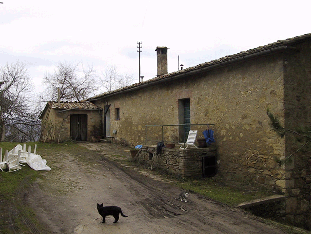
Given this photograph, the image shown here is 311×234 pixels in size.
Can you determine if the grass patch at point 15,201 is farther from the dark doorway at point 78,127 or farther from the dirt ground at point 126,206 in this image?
the dark doorway at point 78,127

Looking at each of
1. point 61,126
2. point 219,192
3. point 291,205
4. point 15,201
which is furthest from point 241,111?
point 61,126

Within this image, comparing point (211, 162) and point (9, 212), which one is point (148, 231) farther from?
point (211, 162)

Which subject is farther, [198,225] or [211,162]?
[211,162]

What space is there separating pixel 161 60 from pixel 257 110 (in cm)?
1013

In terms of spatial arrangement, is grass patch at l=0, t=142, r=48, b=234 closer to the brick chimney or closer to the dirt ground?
the dirt ground

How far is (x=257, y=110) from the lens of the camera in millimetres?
8305

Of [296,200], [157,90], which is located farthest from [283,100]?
[157,90]

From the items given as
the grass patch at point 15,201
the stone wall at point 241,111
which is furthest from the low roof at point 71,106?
the grass patch at point 15,201

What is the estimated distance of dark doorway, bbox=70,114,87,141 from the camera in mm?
18562

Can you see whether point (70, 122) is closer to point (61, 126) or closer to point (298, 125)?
point (61, 126)

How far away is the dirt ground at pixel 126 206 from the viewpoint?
5.49m

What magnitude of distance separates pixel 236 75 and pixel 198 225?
4.96 m

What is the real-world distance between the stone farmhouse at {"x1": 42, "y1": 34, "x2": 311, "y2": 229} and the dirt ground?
5.95 ft

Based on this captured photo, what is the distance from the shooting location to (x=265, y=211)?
7113mm
